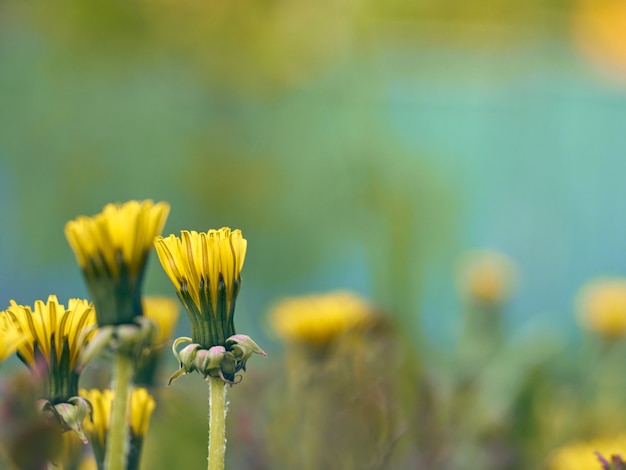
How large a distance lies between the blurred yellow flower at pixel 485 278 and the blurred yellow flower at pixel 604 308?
0.22 feet

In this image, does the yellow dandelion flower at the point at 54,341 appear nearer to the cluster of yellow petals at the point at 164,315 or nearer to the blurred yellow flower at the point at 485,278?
the cluster of yellow petals at the point at 164,315

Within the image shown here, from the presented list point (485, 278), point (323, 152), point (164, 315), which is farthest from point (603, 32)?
point (164, 315)

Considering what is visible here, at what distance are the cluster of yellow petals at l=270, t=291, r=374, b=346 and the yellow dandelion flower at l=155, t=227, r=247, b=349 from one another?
17 cm

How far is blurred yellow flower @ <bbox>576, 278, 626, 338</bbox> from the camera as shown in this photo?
58 cm

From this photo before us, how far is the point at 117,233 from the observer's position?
0.16 m

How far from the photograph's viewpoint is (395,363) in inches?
14.1

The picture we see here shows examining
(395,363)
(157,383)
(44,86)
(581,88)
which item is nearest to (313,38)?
(44,86)

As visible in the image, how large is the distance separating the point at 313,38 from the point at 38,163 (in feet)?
1.20

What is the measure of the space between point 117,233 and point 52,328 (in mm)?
21

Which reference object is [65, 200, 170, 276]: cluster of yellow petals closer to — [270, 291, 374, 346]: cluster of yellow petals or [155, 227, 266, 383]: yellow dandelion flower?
[155, 227, 266, 383]: yellow dandelion flower

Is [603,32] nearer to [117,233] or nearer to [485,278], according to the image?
[485,278]

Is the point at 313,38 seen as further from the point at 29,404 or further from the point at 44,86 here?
the point at 29,404

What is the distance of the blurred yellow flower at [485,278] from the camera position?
69cm

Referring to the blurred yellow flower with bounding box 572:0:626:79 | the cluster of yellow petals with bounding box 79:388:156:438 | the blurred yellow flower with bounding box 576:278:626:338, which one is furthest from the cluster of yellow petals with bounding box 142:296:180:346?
the blurred yellow flower with bounding box 572:0:626:79
